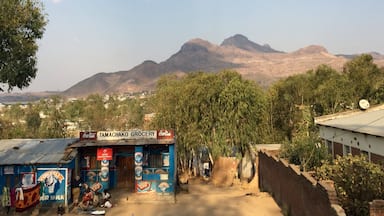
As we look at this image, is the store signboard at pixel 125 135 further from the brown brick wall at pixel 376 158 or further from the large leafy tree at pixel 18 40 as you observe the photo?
the brown brick wall at pixel 376 158

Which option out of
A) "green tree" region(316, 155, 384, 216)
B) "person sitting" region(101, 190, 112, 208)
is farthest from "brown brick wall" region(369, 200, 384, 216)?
"person sitting" region(101, 190, 112, 208)

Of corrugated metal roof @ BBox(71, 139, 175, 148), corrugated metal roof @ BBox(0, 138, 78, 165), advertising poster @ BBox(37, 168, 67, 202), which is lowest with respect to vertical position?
advertising poster @ BBox(37, 168, 67, 202)

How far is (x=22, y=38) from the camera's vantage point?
1439 cm

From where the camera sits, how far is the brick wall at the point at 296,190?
10256 mm

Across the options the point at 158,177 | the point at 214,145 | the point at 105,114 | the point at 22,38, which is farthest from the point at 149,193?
the point at 105,114

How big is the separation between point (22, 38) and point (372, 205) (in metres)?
13.0

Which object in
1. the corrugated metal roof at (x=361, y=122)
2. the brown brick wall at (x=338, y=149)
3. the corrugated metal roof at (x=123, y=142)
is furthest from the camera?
the brown brick wall at (x=338, y=149)

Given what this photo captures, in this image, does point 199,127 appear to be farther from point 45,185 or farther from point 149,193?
point 45,185

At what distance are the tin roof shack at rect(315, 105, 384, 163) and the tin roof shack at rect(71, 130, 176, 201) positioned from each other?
30.1 ft

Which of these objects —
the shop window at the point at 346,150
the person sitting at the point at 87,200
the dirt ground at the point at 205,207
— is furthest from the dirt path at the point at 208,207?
the shop window at the point at 346,150

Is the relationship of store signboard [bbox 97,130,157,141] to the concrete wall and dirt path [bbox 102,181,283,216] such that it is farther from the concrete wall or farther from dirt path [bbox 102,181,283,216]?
the concrete wall

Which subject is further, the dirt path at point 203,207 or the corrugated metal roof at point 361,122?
the corrugated metal roof at point 361,122

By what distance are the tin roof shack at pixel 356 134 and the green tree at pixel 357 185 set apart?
3315 mm

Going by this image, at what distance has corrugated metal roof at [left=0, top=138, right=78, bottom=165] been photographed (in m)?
17.8
